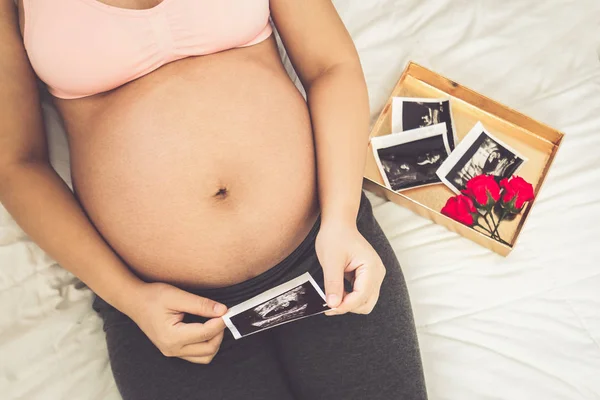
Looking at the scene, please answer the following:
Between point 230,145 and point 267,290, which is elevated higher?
point 230,145

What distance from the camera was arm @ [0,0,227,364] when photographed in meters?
0.91

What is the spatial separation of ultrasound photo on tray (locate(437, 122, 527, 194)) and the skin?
427 mm

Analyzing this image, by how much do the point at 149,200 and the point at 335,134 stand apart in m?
0.35

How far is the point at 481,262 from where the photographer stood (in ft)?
4.18

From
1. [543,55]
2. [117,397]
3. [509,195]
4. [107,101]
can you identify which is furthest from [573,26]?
[117,397]

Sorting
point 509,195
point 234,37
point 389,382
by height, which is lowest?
point 389,382

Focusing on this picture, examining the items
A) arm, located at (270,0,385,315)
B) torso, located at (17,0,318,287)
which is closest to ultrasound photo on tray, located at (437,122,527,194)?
arm, located at (270,0,385,315)

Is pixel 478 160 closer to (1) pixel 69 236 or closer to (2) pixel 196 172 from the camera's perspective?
(2) pixel 196 172

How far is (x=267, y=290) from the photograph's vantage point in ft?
3.16

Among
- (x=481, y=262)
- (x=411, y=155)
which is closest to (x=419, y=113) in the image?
(x=411, y=155)

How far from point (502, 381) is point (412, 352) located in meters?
0.26

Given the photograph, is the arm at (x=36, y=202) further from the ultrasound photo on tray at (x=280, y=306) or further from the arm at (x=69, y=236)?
the ultrasound photo on tray at (x=280, y=306)

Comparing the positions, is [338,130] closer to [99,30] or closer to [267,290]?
[267,290]

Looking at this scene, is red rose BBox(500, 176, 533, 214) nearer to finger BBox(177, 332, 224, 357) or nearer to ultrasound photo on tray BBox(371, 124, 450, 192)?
ultrasound photo on tray BBox(371, 124, 450, 192)
